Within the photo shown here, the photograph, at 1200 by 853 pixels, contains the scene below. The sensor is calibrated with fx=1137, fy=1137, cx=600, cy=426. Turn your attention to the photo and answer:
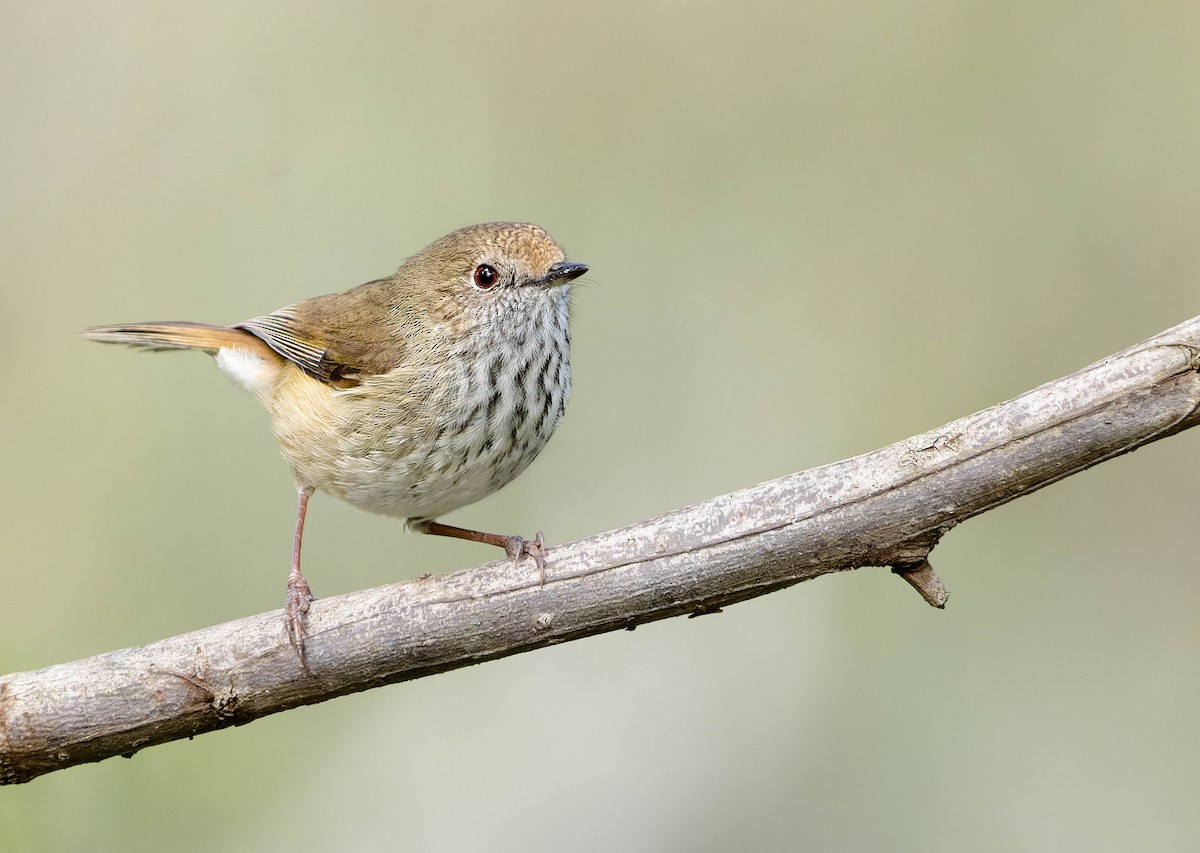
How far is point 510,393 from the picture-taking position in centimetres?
387

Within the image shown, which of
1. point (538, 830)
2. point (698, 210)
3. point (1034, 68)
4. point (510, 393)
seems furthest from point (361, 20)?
point (538, 830)

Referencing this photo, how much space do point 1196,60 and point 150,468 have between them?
5.27 metres

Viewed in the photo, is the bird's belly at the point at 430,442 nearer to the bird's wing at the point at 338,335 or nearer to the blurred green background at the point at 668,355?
the bird's wing at the point at 338,335

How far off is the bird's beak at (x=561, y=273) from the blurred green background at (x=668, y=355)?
2.36 ft

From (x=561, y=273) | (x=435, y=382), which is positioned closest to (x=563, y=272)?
(x=561, y=273)

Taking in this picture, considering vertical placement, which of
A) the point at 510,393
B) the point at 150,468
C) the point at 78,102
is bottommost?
the point at 510,393

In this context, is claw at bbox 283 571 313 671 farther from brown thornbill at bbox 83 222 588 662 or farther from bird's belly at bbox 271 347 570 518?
bird's belly at bbox 271 347 570 518

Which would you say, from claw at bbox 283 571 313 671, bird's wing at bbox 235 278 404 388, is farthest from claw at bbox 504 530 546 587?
bird's wing at bbox 235 278 404 388

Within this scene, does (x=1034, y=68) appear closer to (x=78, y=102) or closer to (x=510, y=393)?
(x=510, y=393)

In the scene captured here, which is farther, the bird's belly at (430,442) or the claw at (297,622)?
the bird's belly at (430,442)

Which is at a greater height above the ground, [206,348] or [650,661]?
[206,348]

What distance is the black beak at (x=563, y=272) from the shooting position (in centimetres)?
398

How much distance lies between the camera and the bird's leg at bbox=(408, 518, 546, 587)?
3.21m

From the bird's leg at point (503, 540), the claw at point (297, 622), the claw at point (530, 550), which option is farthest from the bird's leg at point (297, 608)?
the claw at point (530, 550)
